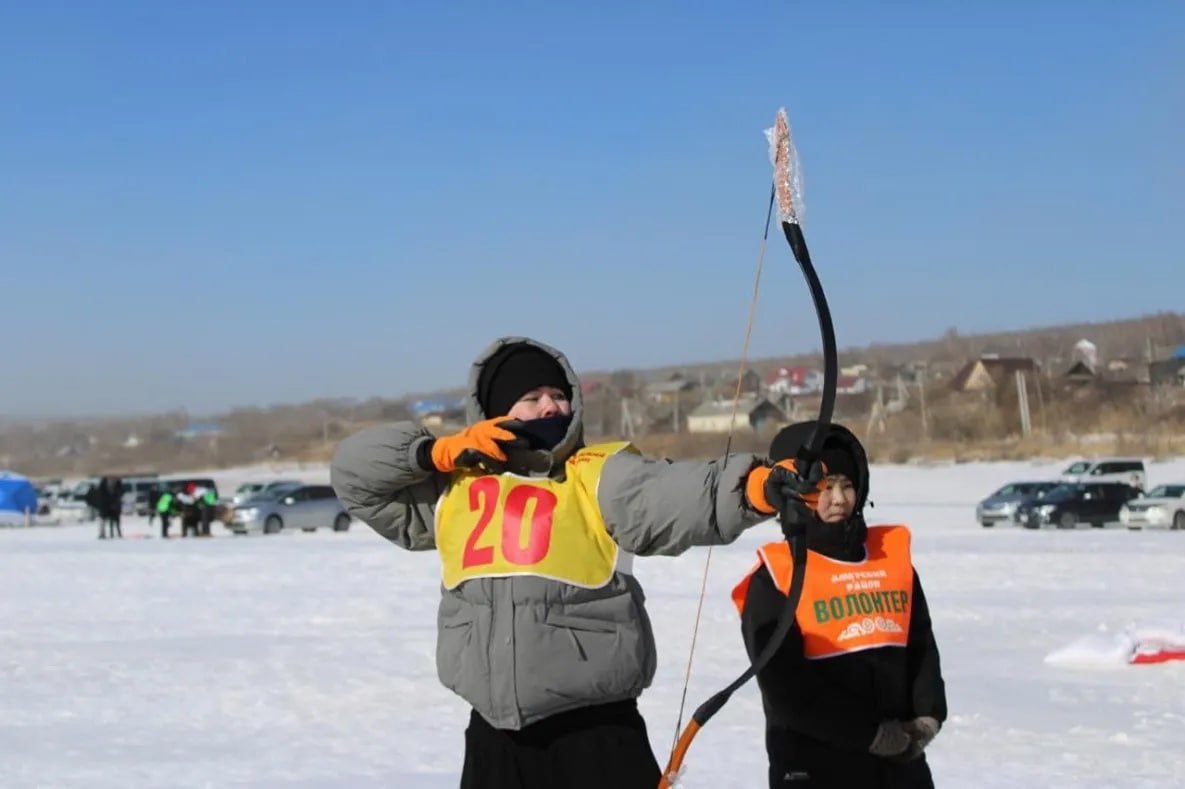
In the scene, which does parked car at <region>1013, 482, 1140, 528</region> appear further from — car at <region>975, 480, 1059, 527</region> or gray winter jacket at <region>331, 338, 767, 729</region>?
gray winter jacket at <region>331, 338, 767, 729</region>

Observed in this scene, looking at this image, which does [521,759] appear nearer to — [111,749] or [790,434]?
[790,434]

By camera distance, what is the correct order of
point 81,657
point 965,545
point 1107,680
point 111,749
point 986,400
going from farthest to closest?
1. point 986,400
2. point 965,545
3. point 81,657
4. point 1107,680
5. point 111,749

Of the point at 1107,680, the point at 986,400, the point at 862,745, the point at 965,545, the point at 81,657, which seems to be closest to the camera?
the point at 862,745

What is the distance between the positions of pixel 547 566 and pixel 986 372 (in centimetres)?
11001

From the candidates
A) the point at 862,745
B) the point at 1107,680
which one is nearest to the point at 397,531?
the point at 862,745

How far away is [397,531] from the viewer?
407 centimetres

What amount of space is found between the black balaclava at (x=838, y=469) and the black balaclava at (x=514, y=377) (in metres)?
0.52

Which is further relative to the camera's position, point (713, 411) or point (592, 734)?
point (713, 411)

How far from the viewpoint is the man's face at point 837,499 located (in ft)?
13.0

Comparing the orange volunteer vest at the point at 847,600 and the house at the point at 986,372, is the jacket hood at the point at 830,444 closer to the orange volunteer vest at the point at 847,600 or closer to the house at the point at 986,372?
the orange volunteer vest at the point at 847,600

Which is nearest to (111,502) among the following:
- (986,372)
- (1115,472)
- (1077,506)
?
(1077,506)

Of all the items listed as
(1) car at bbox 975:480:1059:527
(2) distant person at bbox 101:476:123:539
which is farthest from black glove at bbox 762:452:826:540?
(2) distant person at bbox 101:476:123:539

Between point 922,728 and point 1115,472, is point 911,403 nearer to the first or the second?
point 1115,472

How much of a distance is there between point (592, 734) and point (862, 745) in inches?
27.9
